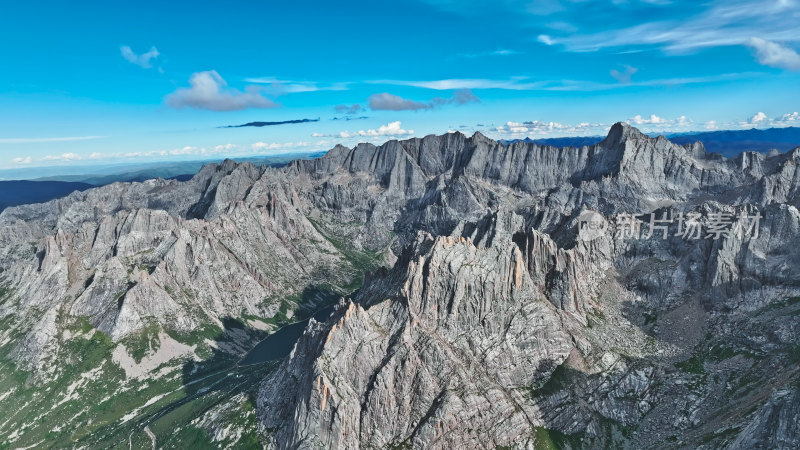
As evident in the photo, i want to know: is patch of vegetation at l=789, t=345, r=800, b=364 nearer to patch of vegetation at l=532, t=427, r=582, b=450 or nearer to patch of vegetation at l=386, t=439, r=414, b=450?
patch of vegetation at l=532, t=427, r=582, b=450

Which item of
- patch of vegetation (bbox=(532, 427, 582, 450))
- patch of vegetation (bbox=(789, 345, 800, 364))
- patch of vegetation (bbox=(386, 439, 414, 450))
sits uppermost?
patch of vegetation (bbox=(789, 345, 800, 364))

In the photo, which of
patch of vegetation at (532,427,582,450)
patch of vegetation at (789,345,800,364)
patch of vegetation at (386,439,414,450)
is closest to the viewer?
patch of vegetation at (386,439,414,450)

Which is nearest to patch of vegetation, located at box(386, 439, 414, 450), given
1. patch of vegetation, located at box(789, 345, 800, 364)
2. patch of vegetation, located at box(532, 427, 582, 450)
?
patch of vegetation, located at box(532, 427, 582, 450)

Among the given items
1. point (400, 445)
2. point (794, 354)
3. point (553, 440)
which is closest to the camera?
point (400, 445)

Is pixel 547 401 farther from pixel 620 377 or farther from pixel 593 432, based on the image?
pixel 620 377

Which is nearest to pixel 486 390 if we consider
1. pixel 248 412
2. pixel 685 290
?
pixel 248 412

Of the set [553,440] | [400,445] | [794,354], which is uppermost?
[794,354]

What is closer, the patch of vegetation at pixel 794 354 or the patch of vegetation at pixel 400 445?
the patch of vegetation at pixel 400 445

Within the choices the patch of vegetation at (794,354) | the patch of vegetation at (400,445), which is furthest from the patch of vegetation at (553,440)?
the patch of vegetation at (794,354)

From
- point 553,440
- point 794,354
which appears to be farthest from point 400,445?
point 794,354

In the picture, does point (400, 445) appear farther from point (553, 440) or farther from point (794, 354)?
point (794, 354)

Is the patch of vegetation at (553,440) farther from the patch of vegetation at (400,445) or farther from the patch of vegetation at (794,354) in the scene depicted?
the patch of vegetation at (794,354)

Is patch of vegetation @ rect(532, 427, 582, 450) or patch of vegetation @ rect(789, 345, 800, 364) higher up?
patch of vegetation @ rect(789, 345, 800, 364)
